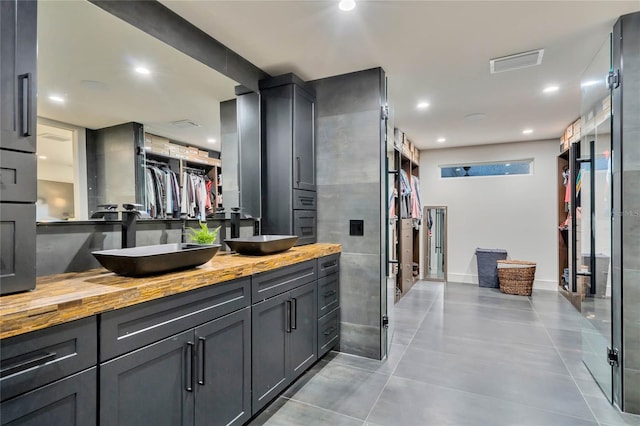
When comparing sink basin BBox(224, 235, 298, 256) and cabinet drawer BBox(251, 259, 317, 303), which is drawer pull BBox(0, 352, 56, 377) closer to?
cabinet drawer BBox(251, 259, 317, 303)

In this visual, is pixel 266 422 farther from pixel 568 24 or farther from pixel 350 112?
pixel 568 24

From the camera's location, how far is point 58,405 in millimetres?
1004

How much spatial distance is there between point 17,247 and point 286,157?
6.23ft

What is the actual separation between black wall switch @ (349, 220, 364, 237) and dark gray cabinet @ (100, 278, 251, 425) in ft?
4.35

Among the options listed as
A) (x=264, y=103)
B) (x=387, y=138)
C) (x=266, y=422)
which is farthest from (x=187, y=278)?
(x=387, y=138)

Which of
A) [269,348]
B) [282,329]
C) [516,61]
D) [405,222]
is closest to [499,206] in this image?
[405,222]

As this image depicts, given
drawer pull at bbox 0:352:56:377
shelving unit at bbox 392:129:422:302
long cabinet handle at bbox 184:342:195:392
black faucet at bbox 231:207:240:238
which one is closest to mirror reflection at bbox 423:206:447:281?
shelving unit at bbox 392:129:422:302

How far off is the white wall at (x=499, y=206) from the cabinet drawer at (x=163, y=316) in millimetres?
5287

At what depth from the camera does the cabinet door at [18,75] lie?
113 cm

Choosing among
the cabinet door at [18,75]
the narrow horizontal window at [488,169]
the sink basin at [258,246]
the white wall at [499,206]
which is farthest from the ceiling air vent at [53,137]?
the narrow horizontal window at [488,169]

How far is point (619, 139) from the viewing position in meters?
2.04

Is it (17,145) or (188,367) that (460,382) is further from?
(17,145)

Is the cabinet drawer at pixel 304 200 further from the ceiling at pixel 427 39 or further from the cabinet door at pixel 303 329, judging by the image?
the ceiling at pixel 427 39

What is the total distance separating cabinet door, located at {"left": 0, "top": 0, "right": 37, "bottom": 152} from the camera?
113cm
